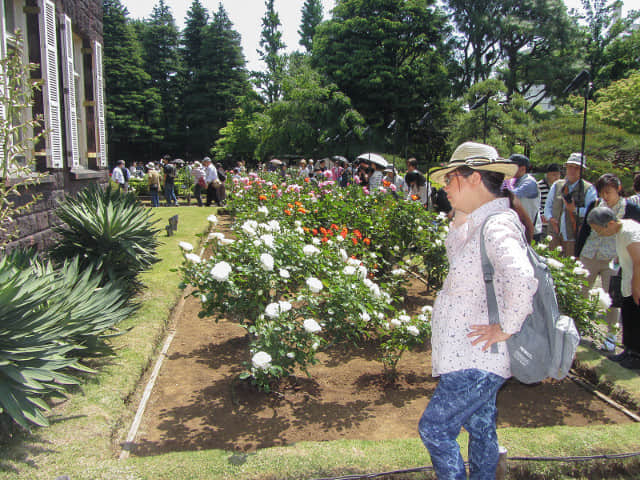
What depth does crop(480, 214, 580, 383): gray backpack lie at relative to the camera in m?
2.13

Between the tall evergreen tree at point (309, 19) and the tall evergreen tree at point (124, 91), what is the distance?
60.4 feet

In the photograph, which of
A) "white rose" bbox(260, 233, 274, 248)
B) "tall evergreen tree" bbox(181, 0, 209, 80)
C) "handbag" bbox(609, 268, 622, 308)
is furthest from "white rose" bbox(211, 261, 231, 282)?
"tall evergreen tree" bbox(181, 0, 209, 80)

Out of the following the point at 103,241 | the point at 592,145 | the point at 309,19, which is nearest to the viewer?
the point at 103,241

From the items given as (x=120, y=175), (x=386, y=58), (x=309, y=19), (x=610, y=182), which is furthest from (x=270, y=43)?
(x=610, y=182)

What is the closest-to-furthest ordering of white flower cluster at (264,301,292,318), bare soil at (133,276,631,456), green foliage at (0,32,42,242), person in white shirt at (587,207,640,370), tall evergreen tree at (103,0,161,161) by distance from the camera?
white flower cluster at (264,301,292,318), bare soil at (133,276,631,456), green foliage at (0,32,42,242), person in white shirt at (587,207,640,370), tall evergreen tree at (103,0,161,161)

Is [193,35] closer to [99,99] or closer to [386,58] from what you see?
[386,58]

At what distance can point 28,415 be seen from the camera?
286cm

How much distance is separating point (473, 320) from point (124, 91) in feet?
165

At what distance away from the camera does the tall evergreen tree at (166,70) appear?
50.6 meters

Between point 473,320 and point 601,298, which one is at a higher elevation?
point 473,320

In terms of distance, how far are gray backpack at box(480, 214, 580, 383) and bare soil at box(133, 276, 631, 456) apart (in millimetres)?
1609

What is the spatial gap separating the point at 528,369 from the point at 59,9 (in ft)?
25.4

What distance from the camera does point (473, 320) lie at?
2.17m

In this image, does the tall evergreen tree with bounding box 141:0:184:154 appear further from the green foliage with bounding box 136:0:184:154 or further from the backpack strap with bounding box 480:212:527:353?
the backpack strap with bounding box 480:212:527:353
